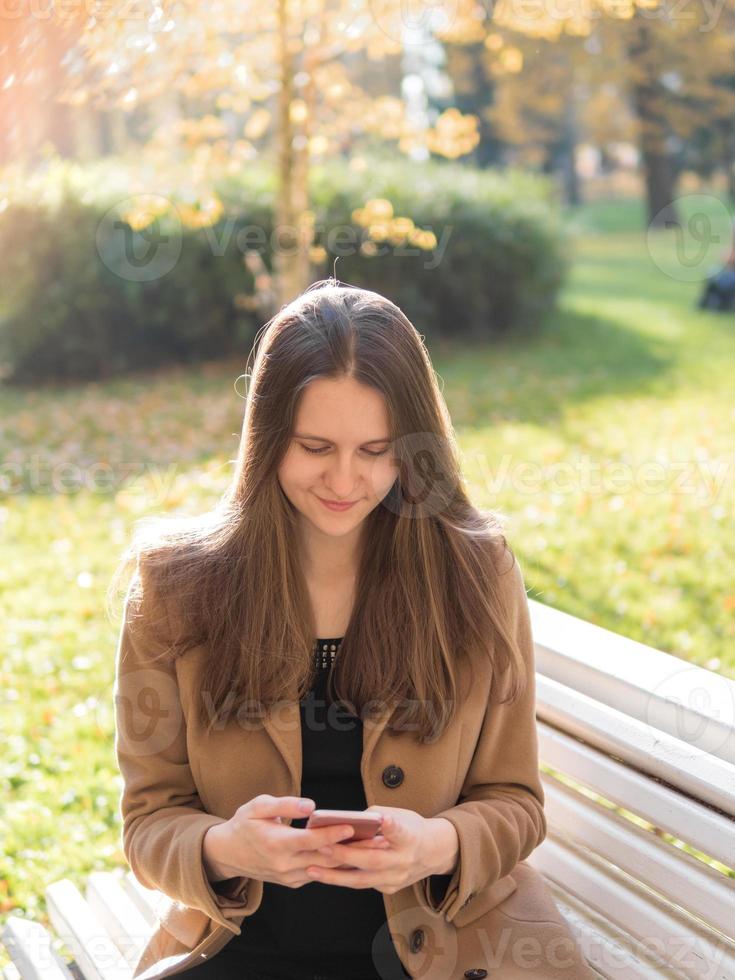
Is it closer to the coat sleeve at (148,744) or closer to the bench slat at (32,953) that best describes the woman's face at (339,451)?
the coat sleeve at (148,744)

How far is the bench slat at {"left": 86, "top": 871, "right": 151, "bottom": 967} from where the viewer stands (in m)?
2.58

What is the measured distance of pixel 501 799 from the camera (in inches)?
83.1

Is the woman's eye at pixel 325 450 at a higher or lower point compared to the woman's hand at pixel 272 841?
higher

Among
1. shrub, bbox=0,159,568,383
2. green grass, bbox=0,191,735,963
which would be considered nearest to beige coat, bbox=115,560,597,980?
green grass, bbox=0,191,735,963

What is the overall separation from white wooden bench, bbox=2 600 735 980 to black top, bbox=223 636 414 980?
473 mm

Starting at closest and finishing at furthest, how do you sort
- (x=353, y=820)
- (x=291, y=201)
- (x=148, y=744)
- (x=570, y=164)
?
(x=353, y=820) → (x=148, y=744) → (x=291, y=201) → (x=570, y=164)

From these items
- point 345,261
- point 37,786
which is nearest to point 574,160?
point 345,261

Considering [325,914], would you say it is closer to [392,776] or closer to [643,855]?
[392,776]

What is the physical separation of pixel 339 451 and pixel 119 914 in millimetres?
1417

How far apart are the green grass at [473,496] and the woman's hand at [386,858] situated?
104 centimetres

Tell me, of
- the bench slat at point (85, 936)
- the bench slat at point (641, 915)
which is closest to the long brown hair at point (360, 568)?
the bench slat at point (641, 915)

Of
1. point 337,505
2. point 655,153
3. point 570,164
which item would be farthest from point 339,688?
point 570,164

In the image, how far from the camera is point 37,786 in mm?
4066

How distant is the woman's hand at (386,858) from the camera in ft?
5.96
